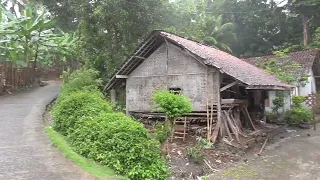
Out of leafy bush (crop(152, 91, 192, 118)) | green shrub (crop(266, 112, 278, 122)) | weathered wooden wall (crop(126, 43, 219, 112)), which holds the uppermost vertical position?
weathered wooden wall (crop(126, 43, 219, 112))

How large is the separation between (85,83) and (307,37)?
72.8ft

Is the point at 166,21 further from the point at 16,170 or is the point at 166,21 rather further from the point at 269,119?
the point at 16,170

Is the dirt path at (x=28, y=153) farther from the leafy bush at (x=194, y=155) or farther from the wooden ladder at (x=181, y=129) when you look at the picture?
the wooden ladder at (x=181, y=129)

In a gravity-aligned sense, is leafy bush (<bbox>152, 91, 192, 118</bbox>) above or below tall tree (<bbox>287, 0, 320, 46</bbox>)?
below

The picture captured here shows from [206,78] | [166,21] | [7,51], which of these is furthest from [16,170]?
[7,51]

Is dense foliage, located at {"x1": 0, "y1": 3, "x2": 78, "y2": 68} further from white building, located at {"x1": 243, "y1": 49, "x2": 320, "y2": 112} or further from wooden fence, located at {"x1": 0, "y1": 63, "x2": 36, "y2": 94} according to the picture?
white building, located at {"x1": 243, "y1": 49, "x2": 320, "y2": 112}

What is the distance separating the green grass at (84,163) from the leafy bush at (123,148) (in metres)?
0.18

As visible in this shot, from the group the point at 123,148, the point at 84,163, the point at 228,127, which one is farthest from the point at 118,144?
the point at 228,127

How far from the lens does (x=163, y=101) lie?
30.4ft

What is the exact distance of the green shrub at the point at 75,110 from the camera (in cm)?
1010

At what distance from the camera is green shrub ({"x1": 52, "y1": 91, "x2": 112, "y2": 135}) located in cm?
1010

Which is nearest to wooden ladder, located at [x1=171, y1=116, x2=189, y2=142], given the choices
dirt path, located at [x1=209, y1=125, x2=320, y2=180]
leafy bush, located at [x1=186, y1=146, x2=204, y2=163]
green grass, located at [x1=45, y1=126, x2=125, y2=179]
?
leafy bush, located at [x1=186, y1=146, x2=204, y2=163]

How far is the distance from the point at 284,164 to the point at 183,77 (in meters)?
4.97

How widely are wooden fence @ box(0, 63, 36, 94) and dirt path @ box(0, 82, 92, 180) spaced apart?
18.9 feet
